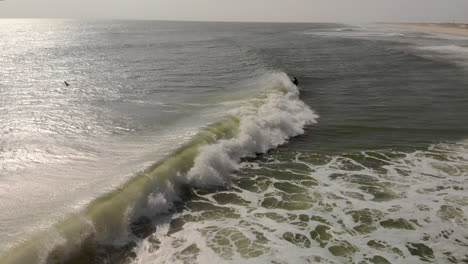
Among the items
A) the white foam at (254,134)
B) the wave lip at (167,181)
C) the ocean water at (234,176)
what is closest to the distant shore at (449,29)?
the white foam at (254,134)

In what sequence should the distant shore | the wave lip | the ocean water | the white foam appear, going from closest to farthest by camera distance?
the wave lip < the ocean water < the white foam < the distant shore

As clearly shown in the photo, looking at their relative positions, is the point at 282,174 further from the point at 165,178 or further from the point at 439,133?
the point at 439,133

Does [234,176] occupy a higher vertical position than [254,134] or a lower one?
lower

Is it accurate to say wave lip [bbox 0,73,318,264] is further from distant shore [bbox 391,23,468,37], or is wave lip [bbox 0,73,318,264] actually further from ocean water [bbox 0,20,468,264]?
distant shore [bbox 391,23,468,37]

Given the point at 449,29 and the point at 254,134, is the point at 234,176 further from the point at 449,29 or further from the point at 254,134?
the point at 449,29

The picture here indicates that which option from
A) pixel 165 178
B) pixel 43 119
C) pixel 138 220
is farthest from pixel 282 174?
pixel 43 119

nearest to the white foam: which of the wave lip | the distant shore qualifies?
the wave lip

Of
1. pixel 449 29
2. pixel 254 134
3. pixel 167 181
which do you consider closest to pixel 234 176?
pixel 167 181
